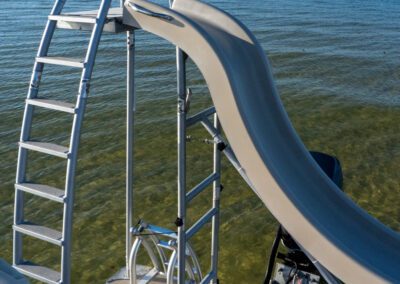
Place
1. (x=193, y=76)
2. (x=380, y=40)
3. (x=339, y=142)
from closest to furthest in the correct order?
(x=339, y=142)
(x=193, y=76)
(x=380, y=40)

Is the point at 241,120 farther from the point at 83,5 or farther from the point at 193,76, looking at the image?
the point at 83,5

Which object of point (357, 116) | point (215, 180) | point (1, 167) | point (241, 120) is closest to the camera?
point (241, 120)

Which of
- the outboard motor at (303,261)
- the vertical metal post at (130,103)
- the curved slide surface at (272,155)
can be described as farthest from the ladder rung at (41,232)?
the outboard motor at (303,261)

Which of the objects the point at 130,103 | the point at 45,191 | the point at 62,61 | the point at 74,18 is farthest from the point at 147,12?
the point at 45,191

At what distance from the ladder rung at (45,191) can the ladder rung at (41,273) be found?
67 cm

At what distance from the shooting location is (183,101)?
13.5 ft

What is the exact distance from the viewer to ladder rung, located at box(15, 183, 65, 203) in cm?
407


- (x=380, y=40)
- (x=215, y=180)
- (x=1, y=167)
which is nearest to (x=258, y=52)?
(x=215, y=180)

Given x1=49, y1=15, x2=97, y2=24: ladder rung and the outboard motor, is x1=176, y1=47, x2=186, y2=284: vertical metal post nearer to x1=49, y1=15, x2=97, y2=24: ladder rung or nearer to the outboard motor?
x1=49, y1=15, x2=97, y2=24: ladder rung

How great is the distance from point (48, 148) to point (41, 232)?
28.4 inches

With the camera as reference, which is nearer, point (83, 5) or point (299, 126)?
point (299, 126)

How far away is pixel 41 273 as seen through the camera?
431 cm

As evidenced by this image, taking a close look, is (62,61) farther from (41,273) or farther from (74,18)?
(41,273)

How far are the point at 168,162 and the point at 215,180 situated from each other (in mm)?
5410
